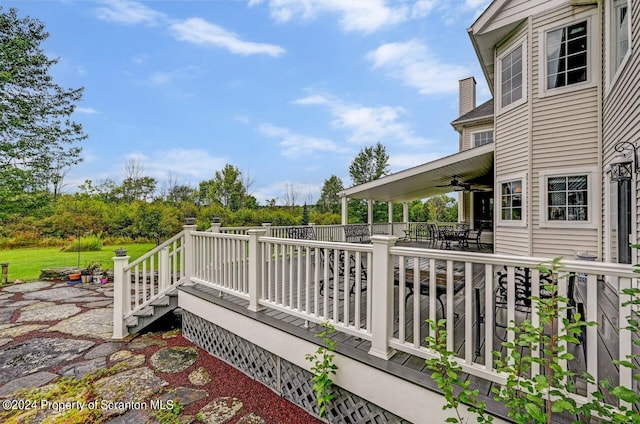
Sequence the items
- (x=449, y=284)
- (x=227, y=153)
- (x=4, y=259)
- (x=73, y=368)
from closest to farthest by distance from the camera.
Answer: (x=449, y=284) < (x=73, y=368) < (x=4, y=259) < (x=227, y=153)

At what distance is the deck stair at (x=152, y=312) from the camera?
4844 mm

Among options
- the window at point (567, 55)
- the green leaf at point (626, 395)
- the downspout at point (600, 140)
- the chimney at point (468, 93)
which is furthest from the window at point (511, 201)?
the chimney at point (468, 93)

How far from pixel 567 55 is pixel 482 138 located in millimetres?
6507

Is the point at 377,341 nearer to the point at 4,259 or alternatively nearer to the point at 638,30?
the point at 638,30

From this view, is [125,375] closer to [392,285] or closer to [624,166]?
[392,285]

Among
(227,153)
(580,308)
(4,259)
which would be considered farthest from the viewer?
(227,153)

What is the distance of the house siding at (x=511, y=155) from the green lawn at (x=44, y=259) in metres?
11.9

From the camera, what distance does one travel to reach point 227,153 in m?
22.6

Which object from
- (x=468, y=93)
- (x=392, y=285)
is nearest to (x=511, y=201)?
(x=392, y=285)

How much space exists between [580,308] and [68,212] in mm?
15730

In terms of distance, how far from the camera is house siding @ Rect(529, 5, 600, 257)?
5.18m

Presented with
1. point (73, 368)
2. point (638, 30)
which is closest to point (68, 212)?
point (73, 368)

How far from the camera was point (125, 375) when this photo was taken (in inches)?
142

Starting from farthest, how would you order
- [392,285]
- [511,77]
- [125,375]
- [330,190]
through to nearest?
[330,190]
[511,77]
[125,375]
[392,285]
